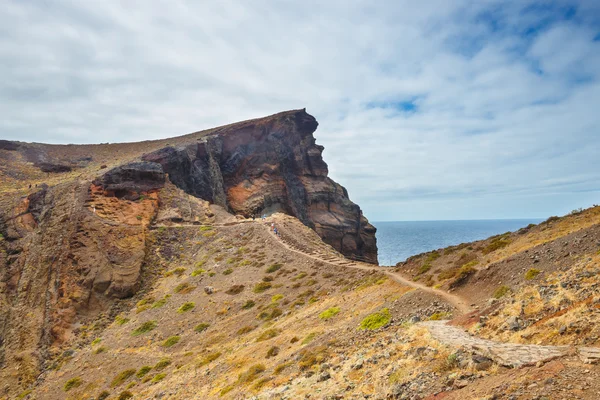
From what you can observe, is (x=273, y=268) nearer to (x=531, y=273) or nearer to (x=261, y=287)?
(x=261, y=287)

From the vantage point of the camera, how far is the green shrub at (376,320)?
16516 mm

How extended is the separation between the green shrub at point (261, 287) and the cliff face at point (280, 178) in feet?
145

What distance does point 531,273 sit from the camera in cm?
1544

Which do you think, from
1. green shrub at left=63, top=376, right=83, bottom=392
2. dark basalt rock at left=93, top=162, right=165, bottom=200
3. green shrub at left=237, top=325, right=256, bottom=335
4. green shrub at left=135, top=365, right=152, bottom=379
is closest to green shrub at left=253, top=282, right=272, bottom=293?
green shrub at left=237, top=325, right=256, bottom=335

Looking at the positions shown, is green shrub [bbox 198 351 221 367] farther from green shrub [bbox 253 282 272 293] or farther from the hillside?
green shrub [bbox 253 282 272 293]

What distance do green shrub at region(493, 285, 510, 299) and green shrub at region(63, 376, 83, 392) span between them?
2894 cm

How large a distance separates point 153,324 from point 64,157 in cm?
6929

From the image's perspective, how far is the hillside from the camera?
9789 mm

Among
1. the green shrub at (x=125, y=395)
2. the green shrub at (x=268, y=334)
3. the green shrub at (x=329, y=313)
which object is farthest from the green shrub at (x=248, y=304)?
the green shrub at (x=125, y=395)

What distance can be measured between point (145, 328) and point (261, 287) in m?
11.0

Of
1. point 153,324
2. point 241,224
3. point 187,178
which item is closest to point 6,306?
point 153,324

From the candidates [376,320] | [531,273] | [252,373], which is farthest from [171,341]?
[531,273]

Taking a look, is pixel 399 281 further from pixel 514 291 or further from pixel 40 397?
pixel 40 397

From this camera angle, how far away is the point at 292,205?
84.6 meters
